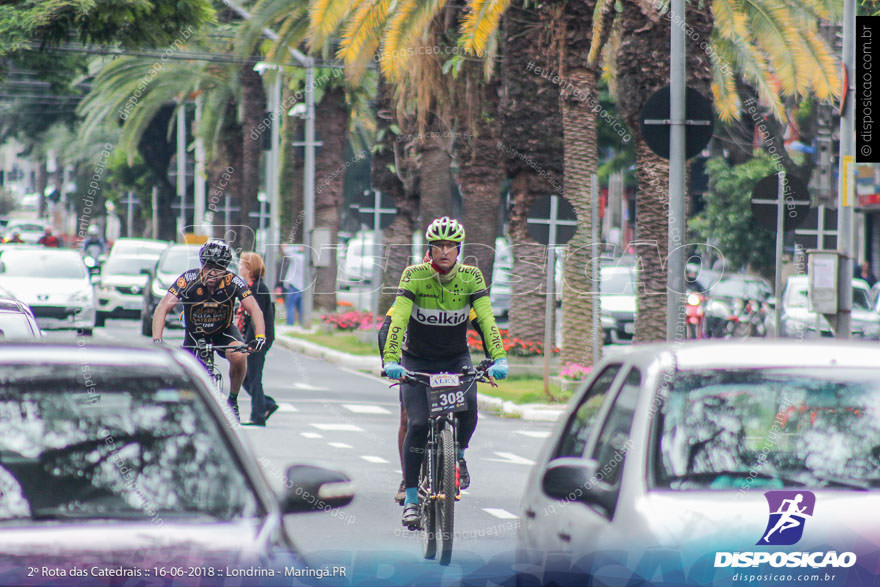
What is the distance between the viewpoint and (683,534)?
483 cm

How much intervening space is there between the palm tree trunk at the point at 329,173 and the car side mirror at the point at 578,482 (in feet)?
106

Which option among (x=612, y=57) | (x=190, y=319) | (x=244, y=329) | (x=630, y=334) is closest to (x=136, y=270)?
(x=630, y=334)

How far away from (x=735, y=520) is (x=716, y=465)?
35cm

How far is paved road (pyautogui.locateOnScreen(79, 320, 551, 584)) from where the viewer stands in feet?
27.2

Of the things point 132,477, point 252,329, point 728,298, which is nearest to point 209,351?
point 252,329

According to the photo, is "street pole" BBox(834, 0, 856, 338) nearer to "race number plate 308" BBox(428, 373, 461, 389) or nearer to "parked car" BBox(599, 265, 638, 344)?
"race number plate 308" BBox(428, 373, 461, 389)

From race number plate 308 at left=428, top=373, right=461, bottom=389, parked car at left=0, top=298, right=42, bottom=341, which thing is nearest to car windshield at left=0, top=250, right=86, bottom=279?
parked car at left=0, top=298, right=42, bottom=341

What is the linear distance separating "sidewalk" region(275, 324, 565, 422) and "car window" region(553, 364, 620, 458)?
4.06m

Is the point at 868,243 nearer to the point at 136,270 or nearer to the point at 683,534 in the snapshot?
the point at 136,270

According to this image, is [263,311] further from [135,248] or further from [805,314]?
[135,248]

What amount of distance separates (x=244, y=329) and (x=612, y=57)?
38.5ft

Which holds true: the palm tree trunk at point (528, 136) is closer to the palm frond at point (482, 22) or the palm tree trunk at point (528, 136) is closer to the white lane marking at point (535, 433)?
the palm frond at point (482, 22)

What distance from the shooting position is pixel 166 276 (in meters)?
31.9

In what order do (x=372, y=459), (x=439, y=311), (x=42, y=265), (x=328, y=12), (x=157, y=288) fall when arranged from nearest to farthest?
(x=439, y=311) < (x=372, y=459) < (x=328, y=12) < (x=42, y=265) < (x=157, y=288)
